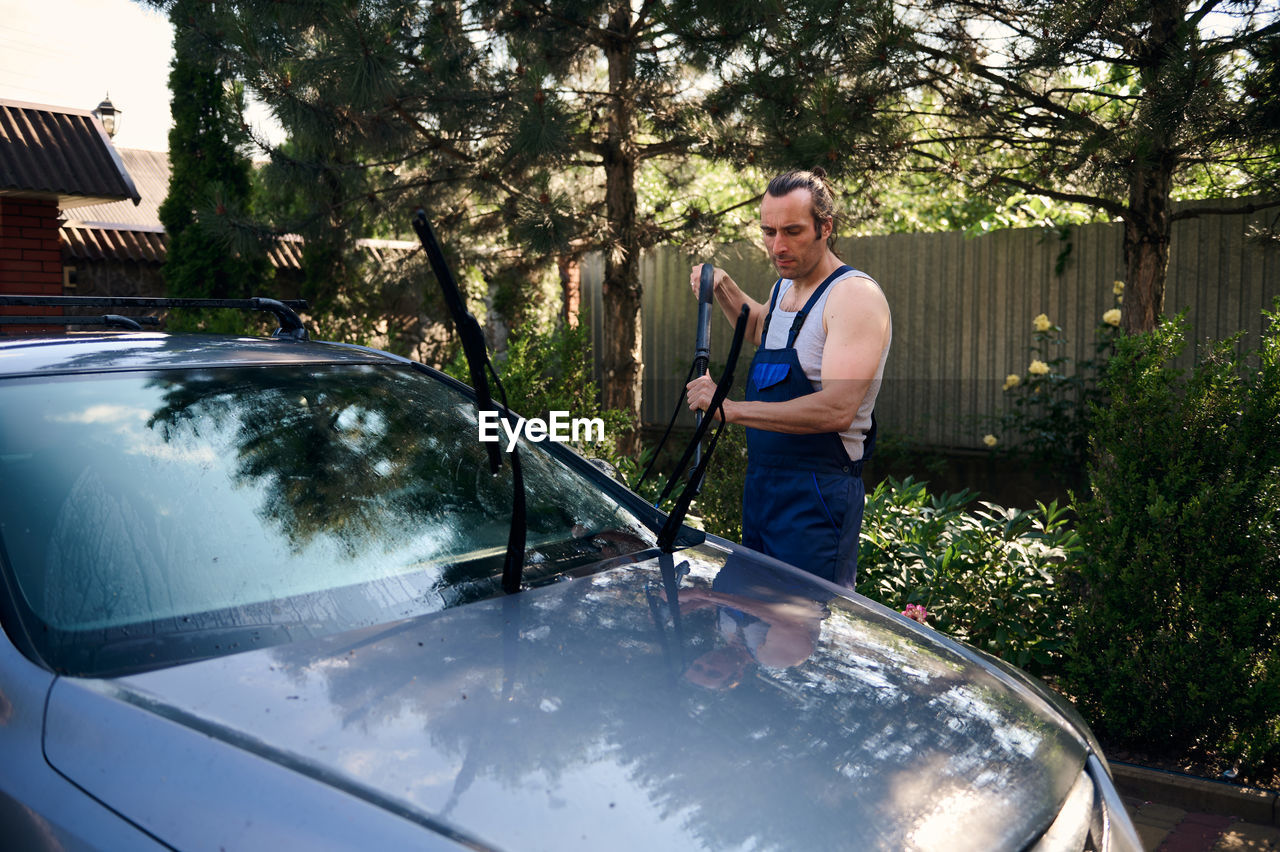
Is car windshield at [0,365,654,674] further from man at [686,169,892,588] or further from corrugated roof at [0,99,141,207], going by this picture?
corrugated roof at [0,99,141,207]

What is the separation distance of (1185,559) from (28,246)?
27.0 feet

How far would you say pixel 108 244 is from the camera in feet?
38.3

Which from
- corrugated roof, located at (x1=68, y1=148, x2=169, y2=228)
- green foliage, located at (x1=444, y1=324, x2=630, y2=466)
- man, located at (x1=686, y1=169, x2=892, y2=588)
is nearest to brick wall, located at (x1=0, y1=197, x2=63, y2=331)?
green foliage, located at (x1=444, y1=324, x2=630, y2=466)

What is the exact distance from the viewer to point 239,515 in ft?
6.43

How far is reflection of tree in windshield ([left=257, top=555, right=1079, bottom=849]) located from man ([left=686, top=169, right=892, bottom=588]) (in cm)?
87

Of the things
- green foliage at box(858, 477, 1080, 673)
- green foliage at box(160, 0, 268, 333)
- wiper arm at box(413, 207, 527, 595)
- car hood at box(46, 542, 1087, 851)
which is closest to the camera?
car hood at box(46, 542, 1087, 851)

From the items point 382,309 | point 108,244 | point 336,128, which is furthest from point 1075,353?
point 108,244

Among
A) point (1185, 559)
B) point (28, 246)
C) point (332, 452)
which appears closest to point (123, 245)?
point (28, 246)

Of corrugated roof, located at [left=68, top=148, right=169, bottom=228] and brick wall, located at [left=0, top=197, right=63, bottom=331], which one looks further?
corrugated roof, located at [left=68, top=148, right=169, bottom=228]

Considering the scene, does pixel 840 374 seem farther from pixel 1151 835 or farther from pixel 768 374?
pixel 1151 835

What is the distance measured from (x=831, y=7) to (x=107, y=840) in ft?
15.8

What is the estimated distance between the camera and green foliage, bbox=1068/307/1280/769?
331cm

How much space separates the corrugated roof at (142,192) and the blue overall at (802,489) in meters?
23.9

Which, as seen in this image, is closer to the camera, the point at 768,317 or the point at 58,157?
the point at 768,317
